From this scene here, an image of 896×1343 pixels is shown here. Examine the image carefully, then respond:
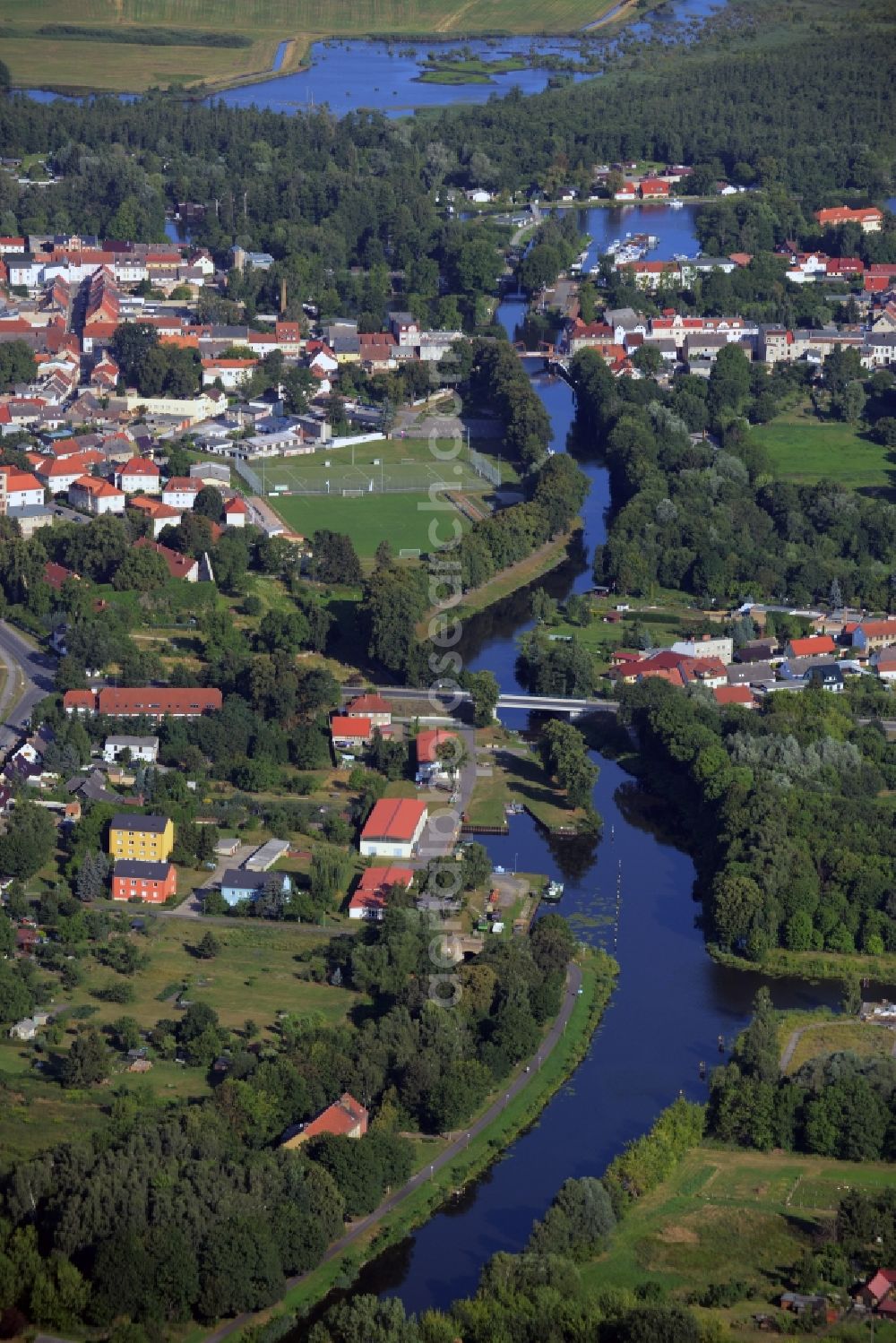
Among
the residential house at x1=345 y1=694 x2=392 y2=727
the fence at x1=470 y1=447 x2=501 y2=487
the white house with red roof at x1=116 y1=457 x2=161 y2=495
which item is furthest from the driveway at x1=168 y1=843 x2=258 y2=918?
the fence at x1=470 y1=447 x2=501 y2=487

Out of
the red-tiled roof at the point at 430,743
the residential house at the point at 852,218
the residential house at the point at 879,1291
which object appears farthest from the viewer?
the residential house at the point at 852,218

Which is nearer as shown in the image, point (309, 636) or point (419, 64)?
point (309, 636)

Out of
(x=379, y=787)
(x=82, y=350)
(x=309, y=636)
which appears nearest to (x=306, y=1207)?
(x=379, y=787)

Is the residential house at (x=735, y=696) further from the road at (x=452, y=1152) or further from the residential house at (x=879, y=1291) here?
the residential house at (x=879, y=1291)

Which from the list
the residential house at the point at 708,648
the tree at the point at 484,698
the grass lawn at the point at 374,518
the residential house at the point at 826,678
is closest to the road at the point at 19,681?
the tree at the point at 484,698

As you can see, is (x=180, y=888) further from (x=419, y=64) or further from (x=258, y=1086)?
(x=419, y=64)

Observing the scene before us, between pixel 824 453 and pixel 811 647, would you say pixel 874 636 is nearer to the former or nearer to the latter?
pixel 811 647
